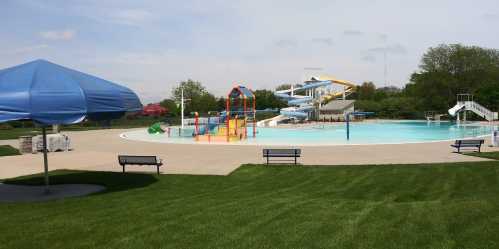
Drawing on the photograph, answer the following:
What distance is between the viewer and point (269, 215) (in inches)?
305

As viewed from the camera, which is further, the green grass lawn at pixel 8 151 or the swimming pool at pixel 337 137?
the swimming pool at pixel 337 137

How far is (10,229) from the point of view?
721 centimetres

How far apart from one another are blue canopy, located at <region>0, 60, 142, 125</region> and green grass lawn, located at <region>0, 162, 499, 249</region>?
6.37 feet

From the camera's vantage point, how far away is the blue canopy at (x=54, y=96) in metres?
8.72

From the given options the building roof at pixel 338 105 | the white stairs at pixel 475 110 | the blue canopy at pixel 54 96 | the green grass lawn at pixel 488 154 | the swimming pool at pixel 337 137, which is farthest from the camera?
the building roof at pixel 338 105

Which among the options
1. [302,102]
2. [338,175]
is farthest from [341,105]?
[338,175]

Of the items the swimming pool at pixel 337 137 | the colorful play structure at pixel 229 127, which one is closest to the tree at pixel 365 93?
the swimming pool at pixel 337 137

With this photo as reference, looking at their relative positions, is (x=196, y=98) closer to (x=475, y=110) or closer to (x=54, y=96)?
(x=475, y=110)

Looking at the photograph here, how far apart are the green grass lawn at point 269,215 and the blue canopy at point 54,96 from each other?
76.4 inches

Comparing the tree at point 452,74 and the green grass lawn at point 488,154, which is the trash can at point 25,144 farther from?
the tree at point 452,74

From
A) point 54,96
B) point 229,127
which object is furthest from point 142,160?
point 229,127

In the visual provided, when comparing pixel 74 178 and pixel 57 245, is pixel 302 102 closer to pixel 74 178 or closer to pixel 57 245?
pixel 74 178

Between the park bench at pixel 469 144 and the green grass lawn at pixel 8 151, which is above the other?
the park bench at pixel 469 144

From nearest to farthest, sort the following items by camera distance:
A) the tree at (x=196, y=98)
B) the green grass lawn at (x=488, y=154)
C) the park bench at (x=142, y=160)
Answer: the park bench at (x=142, y=160), the green grass lawn at (x=488, y=154), the tree at (x=196, y=98)
